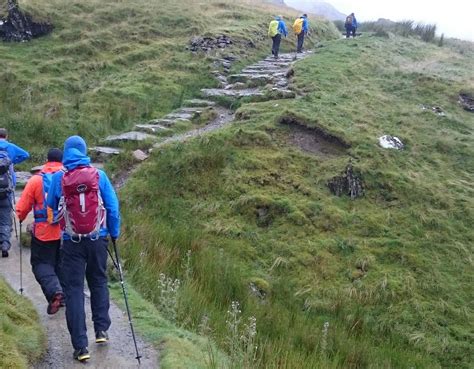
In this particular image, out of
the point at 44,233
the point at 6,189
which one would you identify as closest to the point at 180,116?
the point at 6,189

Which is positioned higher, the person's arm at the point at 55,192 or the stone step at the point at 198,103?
the person's arm at the point at 55,192

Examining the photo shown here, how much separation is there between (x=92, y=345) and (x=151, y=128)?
951cm

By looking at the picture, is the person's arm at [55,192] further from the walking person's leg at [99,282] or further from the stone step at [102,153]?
the stone step at [102,153]

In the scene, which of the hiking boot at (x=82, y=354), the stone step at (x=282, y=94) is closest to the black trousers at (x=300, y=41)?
the stone step at (x=282, y=94)

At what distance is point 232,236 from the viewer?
10.6 meters

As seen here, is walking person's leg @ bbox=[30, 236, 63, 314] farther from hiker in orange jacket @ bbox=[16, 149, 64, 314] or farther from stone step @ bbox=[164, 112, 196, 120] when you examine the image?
stone step @ bbox=[164, 112, 196, 120]

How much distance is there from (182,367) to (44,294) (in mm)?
2369

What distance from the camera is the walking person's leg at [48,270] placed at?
6.83m

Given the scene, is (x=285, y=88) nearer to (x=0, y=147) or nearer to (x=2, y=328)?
(x=0, y=147)

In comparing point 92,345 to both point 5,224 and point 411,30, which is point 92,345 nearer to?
point 5,224

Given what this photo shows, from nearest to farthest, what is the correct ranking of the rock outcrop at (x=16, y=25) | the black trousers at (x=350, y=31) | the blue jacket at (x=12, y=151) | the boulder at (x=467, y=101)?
the blue jacket at (x=12, y=151)
the boulder at (x=467, y=101)
the rock outcrop at (x=16, y=25)
the black trousers at (x=350, y=31)

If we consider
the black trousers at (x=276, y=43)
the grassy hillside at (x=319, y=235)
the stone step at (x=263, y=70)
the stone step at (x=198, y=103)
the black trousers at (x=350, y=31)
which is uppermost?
the black trousers at (x=350, y=31)

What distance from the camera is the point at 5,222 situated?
8891 mm

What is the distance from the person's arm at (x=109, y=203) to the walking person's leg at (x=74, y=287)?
1.25 feet
